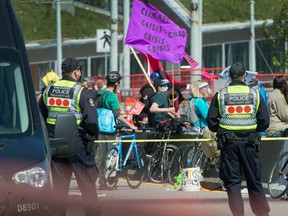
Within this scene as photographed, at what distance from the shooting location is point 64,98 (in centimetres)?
1171

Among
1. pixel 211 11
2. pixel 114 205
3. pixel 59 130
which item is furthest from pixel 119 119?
pixel 211 11

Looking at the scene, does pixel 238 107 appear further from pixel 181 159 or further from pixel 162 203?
pixel 181 159

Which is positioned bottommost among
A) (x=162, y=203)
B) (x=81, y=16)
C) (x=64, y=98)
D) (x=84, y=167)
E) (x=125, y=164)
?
(x=162, y=203)

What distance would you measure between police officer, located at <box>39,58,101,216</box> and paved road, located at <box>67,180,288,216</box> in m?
1.94

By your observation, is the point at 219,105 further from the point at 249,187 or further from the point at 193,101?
the point at 193,101

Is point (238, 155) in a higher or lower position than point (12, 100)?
lower

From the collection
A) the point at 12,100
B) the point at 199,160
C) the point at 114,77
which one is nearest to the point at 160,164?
the point at 199,160

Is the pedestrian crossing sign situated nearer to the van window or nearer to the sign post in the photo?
the sign post

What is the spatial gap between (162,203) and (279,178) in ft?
5.91

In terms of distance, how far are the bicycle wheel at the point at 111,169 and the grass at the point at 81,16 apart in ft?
126

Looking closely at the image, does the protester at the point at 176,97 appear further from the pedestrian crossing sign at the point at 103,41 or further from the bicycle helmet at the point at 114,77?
the pedestrian crossing sign at the point at 103,41

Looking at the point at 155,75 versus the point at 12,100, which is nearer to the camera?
the point at 12,100

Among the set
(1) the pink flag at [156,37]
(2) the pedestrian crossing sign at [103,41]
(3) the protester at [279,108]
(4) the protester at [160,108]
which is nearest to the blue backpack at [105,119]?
(4) the protester at [160,108]

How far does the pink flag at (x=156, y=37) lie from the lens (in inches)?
802
